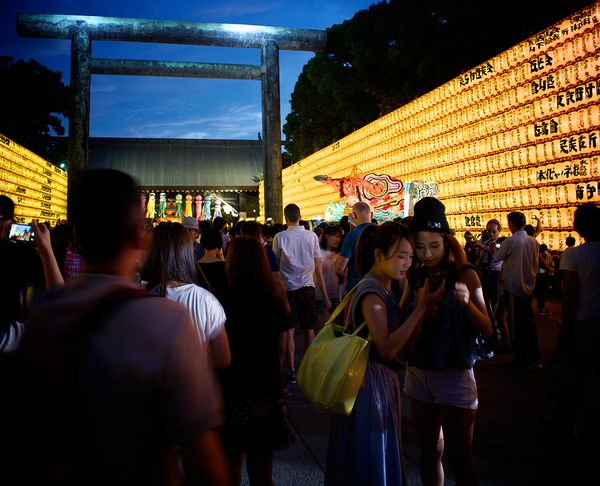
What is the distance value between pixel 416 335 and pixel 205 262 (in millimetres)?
2447

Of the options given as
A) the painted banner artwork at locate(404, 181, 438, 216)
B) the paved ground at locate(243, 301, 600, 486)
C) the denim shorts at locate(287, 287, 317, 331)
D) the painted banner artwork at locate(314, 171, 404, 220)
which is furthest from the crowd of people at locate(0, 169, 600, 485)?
the painted banner artwork at locate(314, 171, 404, 220)

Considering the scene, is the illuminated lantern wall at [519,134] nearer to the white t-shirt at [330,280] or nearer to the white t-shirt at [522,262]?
the white t-shirt at [522,262]

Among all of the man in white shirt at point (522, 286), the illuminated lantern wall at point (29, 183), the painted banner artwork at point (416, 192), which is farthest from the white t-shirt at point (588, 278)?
the illuminated lantern wall at point (29, 183)

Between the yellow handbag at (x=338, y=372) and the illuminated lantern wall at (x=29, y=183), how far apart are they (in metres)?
15.5

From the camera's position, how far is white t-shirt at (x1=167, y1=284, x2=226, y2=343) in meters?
2.27

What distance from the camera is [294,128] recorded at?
29.6 metres

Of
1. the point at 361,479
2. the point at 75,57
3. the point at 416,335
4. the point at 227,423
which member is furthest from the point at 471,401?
the point at 75,57

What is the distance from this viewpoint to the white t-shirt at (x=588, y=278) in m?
3.35

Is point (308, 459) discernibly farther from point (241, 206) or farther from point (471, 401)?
point (241, 206)

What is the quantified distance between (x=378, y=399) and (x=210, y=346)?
0.80m

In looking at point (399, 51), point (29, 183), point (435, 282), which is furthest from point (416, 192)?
point (29, 183)

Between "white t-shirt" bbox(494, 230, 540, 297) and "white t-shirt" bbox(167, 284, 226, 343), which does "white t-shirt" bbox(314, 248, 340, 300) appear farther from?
"white t-shirt" bbox(167, 284, 226, 343)

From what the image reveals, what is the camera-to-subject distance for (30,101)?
2197cm

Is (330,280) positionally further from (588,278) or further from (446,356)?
(446,356)
